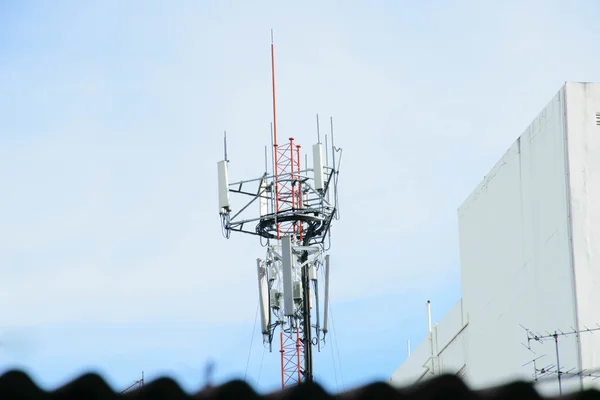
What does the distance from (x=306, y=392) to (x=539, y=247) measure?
26.0 meters

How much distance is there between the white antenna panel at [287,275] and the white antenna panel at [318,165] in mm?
1644

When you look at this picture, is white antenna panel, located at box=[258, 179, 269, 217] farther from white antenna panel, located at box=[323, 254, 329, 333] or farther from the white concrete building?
the white concrete building

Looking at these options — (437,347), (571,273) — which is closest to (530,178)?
(571,273)

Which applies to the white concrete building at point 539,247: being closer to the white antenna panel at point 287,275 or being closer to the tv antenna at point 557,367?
the tv antenna at point 557,367

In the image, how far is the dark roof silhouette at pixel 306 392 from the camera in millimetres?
6273

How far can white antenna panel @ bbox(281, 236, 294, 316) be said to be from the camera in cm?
2844

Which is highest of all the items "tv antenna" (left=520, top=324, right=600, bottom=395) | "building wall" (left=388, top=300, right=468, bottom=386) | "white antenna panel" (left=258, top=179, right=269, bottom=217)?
"white antenna panel" (left=258, top=179, right=269, bottom=217)

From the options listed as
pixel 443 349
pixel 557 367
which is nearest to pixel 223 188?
pixel 557 367

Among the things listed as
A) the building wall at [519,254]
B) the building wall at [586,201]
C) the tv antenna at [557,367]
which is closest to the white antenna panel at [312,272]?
the tv antenna at [557,367]

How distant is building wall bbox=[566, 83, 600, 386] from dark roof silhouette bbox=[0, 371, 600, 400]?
22146 mm

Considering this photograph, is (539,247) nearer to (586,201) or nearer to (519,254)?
(519,254)

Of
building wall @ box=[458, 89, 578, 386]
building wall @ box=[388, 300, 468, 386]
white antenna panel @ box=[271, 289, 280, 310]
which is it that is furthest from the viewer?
building wall @ box=[388, 300, 468, 386]

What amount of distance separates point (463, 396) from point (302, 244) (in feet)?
73.5

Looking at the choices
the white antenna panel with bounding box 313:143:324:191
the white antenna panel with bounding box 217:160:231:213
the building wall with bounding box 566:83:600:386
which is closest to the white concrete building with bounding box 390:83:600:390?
the building wall with bounding box 566:83:600:386
